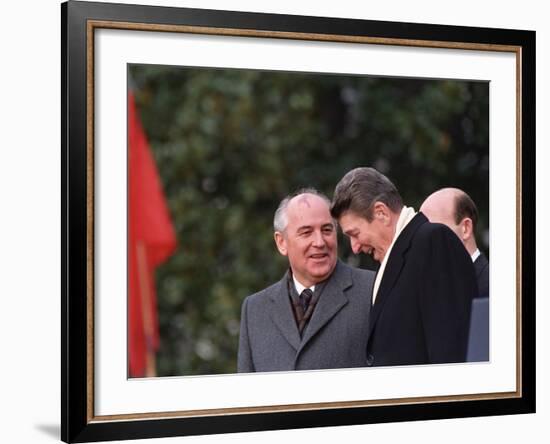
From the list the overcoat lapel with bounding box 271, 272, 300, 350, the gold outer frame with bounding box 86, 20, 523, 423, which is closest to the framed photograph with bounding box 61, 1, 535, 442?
the gold outer frame with bounding box 86, 20, 523, 423

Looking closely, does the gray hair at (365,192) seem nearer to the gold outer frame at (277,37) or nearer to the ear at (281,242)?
the ear at (281,242)

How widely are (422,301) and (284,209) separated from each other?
2.09 ft

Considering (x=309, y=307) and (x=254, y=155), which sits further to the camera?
(x=254, y=155)

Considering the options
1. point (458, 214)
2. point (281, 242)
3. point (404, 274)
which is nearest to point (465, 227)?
point (458, 214)

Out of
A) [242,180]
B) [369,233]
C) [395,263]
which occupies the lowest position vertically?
[395,263]

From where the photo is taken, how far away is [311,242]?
4773mm

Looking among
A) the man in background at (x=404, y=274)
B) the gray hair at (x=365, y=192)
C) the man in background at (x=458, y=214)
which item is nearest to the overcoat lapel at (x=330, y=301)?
the man in background at (x=404, y=274)

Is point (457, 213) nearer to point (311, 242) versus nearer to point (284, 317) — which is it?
point (311, 242)

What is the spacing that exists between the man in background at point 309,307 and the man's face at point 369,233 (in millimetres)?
76

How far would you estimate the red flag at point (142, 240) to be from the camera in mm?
4551

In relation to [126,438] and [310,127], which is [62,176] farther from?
[310,127]

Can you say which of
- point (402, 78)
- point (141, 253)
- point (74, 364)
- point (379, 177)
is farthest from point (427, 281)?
point (74, 364)

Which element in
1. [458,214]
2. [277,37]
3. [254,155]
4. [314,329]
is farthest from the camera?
[254,155]

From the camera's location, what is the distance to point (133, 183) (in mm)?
4551
